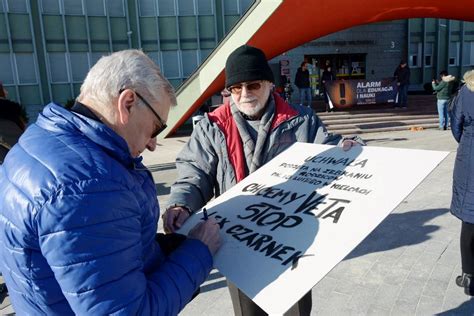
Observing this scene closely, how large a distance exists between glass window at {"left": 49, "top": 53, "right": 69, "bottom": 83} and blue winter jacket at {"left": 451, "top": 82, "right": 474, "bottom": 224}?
69.7 feet

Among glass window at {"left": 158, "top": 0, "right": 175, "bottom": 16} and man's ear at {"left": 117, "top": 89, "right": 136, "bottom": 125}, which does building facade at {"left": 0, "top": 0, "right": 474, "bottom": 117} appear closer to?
glass window at {"left": 158, "top": 0, "right": 175, "bottom": 16}

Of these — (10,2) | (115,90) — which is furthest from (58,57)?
(115,90)

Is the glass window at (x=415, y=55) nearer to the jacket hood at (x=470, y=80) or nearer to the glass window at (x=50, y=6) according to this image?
the glass window at (x=50, y=6)

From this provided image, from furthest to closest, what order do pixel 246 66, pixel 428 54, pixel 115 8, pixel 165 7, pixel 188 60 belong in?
1. pixel 428 54
2. pixel 188 60
3. pixel 165 7
4. pixel 115 8
5. pixel 246 66

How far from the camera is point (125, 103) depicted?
3.89ft

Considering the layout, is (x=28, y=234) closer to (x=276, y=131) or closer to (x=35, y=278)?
(x=35, y=278)

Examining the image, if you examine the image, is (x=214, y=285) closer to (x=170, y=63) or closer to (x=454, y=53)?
(x=170, y=63)

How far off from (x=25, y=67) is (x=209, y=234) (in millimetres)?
21887

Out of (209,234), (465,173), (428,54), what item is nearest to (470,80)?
(465,173)

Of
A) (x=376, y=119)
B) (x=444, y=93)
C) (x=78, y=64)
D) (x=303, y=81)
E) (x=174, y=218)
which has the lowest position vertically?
(x=376, y=119)

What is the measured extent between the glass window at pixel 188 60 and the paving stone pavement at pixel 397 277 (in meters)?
18.8

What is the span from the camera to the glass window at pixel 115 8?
2105cm

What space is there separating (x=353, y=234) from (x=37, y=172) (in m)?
1.03

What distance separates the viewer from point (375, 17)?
49.5 ft
